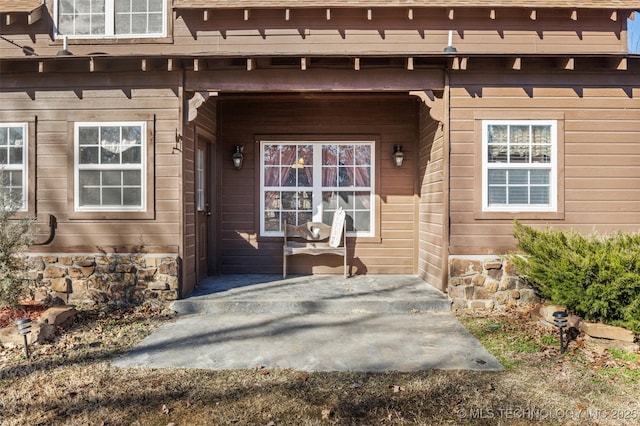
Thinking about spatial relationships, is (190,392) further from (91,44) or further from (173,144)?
(91,44)

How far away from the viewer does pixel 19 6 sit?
18.2ft

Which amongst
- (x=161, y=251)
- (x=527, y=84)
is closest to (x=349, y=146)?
(x=527, y=84)

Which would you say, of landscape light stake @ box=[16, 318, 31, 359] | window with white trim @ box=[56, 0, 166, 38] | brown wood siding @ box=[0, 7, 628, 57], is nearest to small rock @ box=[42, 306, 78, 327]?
landscape light stake @ box=[16, 318, 31, 359]

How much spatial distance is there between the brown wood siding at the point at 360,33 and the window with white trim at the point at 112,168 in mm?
1103

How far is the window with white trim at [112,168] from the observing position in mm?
5344

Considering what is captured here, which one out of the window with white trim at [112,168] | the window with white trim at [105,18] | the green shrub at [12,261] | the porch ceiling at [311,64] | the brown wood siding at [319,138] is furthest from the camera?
the brown wood siding at [319,138]

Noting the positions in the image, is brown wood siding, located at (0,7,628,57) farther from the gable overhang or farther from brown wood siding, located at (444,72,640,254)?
brown wood siding, located at (444,72,640,254)

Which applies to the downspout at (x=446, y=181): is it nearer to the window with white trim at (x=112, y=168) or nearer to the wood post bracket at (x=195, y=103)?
the wood post bracket at (x=195, y=103)

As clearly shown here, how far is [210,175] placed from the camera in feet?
21.8

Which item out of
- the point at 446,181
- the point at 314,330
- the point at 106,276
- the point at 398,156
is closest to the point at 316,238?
the point at 398,156

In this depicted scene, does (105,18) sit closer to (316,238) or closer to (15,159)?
(15,159)

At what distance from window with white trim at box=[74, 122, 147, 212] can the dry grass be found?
6.72 feet

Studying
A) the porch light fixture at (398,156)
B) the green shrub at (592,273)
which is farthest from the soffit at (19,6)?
the green shrub at (592,273)

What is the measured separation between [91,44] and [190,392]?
15.8 feet
